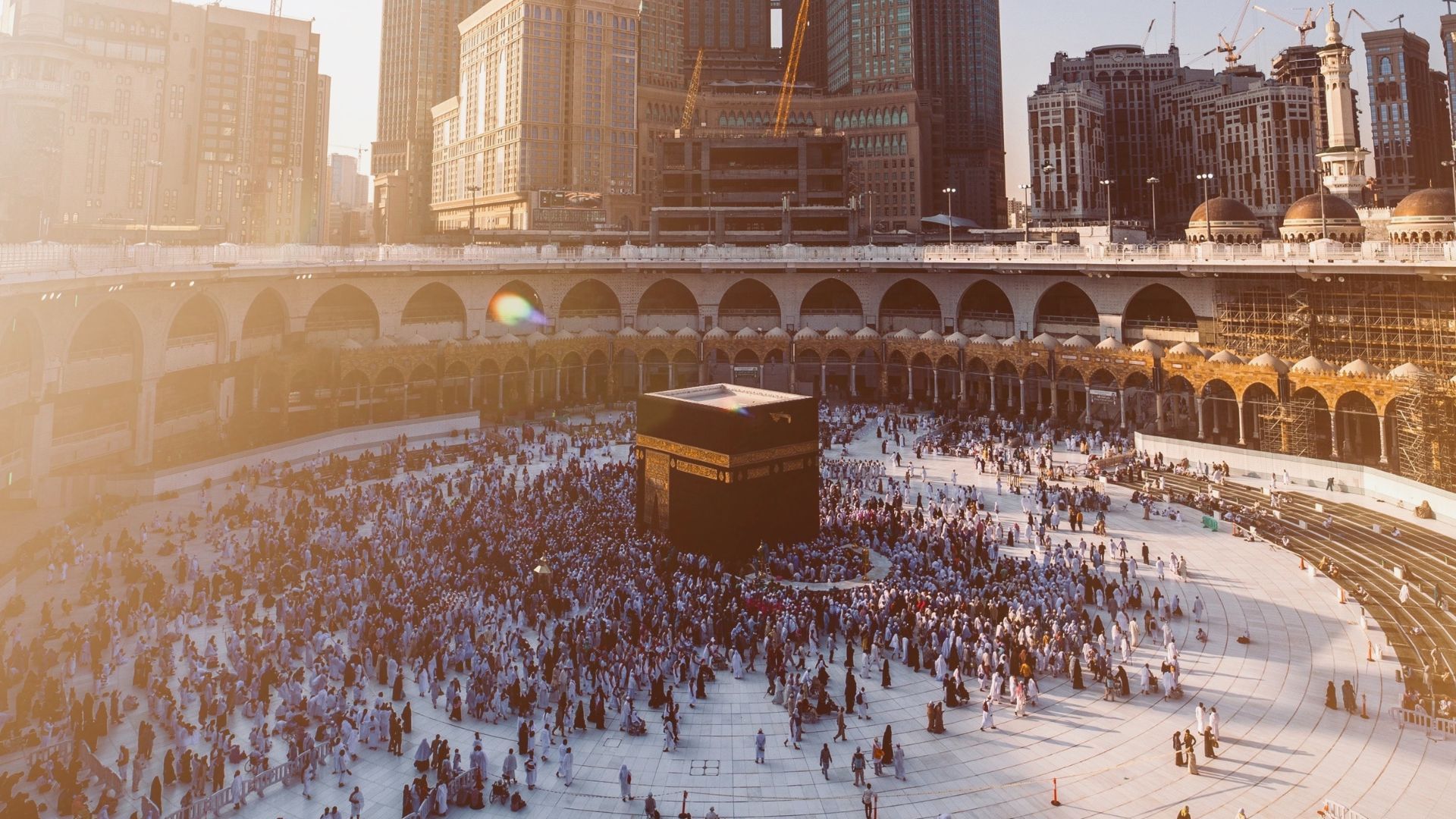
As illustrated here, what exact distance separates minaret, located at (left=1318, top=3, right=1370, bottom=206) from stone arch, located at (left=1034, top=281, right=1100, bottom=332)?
35.4 metres

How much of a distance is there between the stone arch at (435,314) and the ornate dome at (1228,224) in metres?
52.0

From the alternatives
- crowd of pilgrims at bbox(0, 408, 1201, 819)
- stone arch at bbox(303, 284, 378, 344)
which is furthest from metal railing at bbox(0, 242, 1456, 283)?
crowd of pilgrims at bbox(0, 408, 1201, 819)

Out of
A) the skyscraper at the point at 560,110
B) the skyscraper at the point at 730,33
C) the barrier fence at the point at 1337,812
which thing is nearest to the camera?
the barrier fence at the point at 1337,812

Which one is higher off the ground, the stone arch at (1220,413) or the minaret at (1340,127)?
the minaret at (1340,127)

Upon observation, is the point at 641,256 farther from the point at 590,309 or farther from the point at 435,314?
the point at 435,314

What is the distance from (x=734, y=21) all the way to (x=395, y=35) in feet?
199

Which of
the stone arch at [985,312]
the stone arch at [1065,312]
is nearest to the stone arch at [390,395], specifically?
the stone arch at [985,312]

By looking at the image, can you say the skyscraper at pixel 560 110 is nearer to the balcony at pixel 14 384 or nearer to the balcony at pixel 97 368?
the balcony at pixel 97 368

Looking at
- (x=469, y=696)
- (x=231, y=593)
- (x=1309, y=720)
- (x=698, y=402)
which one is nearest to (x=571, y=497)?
(x=698, y=402)

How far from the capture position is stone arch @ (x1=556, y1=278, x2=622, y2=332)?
2336 inches

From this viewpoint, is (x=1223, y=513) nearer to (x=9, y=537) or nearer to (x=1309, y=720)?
(x=1309, y=720)

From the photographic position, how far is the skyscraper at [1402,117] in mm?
122062

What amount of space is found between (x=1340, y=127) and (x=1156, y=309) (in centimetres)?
4420

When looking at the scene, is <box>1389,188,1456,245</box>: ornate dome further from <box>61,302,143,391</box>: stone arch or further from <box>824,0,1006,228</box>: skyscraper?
<box>824,0,1006,228</box>: skyscraper
